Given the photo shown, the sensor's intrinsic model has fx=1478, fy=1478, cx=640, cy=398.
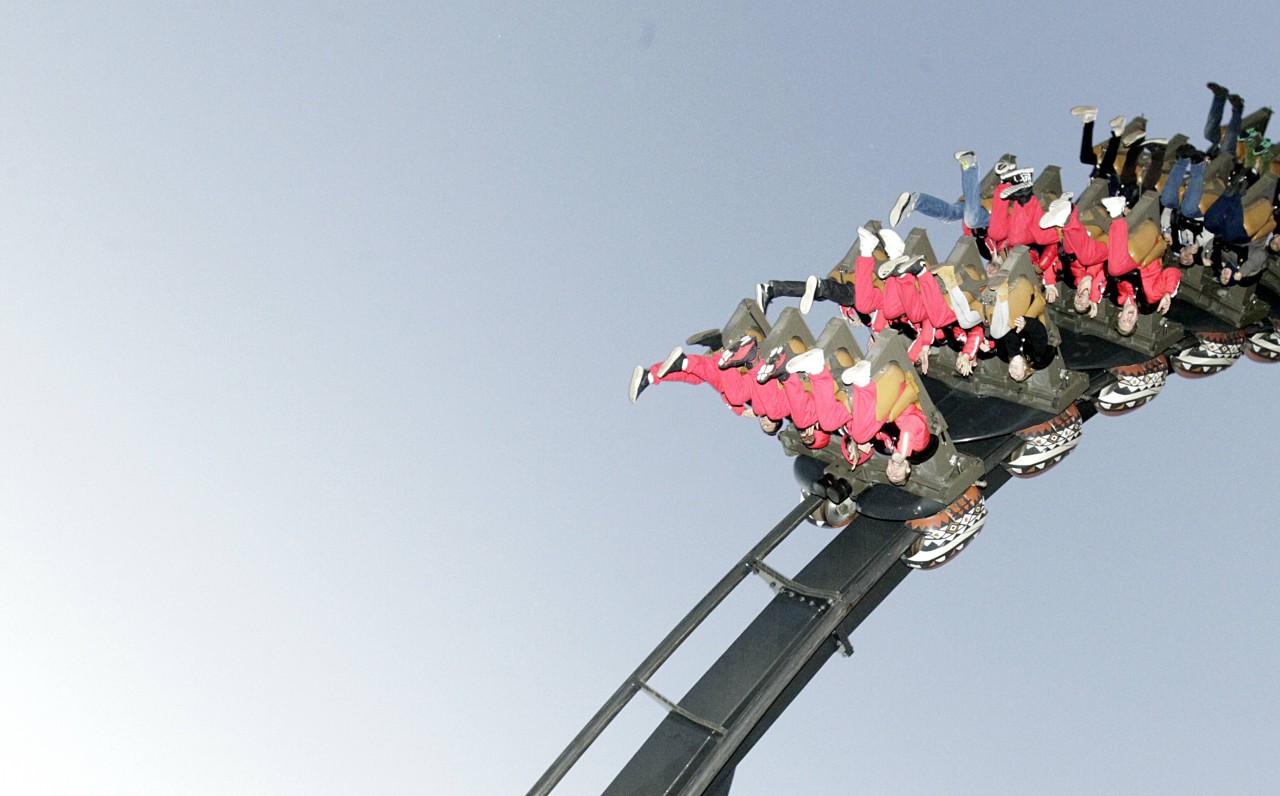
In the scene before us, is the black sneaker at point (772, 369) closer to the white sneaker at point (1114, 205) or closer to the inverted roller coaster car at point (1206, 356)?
the white sneaker at point (1114, 205)

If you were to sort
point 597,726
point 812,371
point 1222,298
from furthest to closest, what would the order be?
point 1222,298, point 812,371, point 597,726

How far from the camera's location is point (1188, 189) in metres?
9.09

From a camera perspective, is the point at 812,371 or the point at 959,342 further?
the point at 959,342

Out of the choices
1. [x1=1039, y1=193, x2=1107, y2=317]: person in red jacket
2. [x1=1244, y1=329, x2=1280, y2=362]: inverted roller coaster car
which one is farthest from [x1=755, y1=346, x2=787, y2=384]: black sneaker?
[x1=1244, y1=329, x2=1280, y2=362]: inverted roller coaster car

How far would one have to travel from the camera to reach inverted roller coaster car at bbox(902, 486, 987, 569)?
740 cm

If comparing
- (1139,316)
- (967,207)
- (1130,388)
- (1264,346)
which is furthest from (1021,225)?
(1264,346)

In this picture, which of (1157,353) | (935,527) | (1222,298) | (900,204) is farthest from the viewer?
(1222,298)

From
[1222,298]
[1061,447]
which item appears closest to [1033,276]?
[1061,447]

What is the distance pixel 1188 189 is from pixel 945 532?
3.17 m

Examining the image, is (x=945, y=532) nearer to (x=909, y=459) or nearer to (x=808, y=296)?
(x=909, y=459)

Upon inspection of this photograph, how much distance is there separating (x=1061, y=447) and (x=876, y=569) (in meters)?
1.62

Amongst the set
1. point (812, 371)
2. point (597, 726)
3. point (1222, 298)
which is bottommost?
point (1222, 298)

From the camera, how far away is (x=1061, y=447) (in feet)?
26.7

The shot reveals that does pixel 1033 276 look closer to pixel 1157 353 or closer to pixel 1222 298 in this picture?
pixel 1157 353
